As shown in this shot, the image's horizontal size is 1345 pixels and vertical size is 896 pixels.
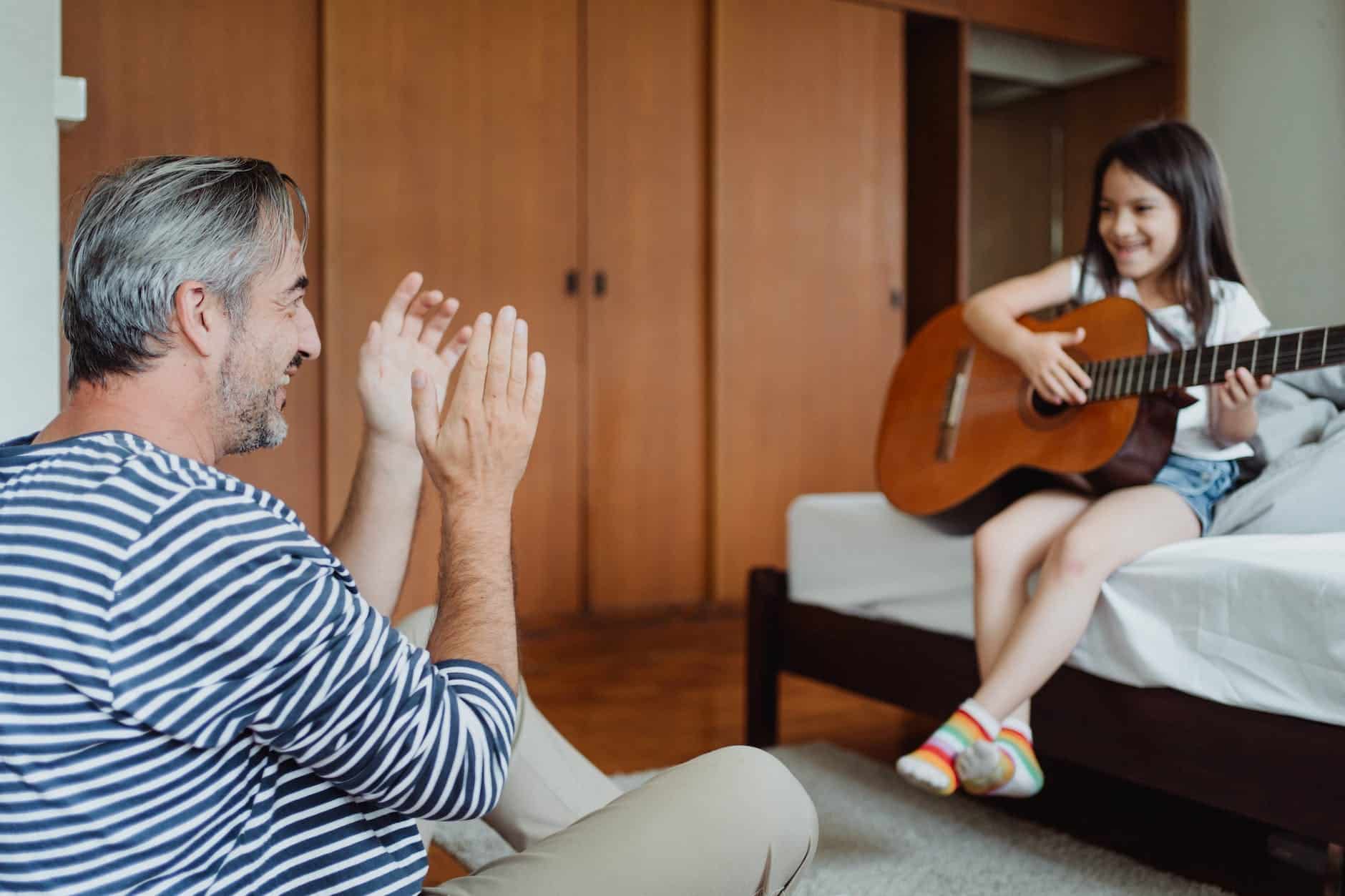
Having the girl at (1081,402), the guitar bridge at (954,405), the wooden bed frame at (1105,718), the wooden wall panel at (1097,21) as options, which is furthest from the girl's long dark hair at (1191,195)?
the wooden wall panel at (1097,21)

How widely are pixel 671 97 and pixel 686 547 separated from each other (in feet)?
4.46

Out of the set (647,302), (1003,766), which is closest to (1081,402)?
(1003,766)

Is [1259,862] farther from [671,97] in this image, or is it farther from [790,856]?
[671,97]

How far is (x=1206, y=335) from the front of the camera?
1842 mm

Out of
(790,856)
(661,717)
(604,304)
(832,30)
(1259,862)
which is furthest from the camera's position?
(832,30)

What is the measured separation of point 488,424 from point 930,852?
1.10 m

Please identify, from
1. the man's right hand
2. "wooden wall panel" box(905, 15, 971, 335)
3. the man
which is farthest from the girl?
"wooden wall panel" box(905, 15, 971, 335)

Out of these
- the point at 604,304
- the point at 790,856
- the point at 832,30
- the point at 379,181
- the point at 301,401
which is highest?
the point at 832,30

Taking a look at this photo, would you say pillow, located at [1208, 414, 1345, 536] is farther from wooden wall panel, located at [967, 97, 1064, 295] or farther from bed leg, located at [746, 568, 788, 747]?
wooden wall panel, located at [967, 97, 1064, 295]

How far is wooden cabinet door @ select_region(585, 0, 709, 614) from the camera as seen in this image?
3.51m

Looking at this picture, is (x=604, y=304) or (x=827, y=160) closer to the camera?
(x=604, y=304)

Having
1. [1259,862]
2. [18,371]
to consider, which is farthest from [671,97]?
[1259,862]

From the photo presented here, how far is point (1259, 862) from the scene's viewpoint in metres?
1.65

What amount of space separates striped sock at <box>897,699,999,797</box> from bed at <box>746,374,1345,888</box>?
0.52ft
